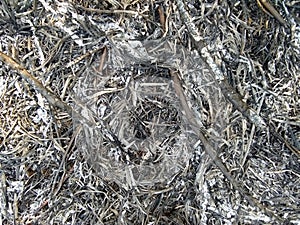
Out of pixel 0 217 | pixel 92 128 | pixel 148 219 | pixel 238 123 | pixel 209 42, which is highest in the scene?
pixel 209 42

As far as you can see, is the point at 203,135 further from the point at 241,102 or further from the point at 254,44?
the point at 254,44

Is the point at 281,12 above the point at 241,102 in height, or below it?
above

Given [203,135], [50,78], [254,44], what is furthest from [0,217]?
[254,44]

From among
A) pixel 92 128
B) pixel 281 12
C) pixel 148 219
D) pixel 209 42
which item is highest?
pixel 281 12

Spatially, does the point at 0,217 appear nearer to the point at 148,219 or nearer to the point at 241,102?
the point at 148,219

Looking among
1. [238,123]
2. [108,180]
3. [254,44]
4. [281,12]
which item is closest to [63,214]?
[108,180]

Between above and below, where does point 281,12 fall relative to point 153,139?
above
